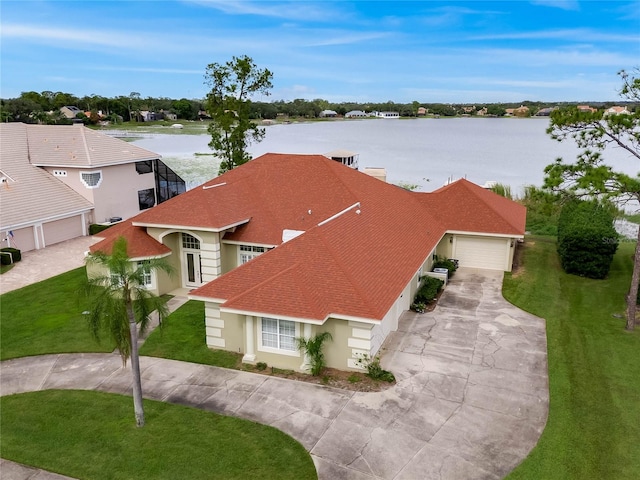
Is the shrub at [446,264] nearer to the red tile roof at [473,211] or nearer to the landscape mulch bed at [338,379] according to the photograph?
the red tile roof at [473,211]

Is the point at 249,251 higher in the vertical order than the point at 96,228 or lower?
higher

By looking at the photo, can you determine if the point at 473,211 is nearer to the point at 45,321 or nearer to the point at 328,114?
the point at 45,321

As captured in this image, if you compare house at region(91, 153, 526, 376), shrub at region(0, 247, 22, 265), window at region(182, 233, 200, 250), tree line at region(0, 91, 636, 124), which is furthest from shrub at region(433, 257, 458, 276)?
tree line at region(0, 91, 636, 124)

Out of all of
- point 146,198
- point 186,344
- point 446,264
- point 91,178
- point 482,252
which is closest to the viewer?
point 186,344

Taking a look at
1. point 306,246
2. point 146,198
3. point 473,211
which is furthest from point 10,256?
point 473,211

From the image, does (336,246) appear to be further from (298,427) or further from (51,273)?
(51,273)

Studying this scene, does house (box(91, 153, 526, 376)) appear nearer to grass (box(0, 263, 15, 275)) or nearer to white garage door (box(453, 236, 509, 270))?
white garage door (box(453, 236, 509, 270))

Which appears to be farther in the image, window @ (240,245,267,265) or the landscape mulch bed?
window @ (240,245,267,265)
